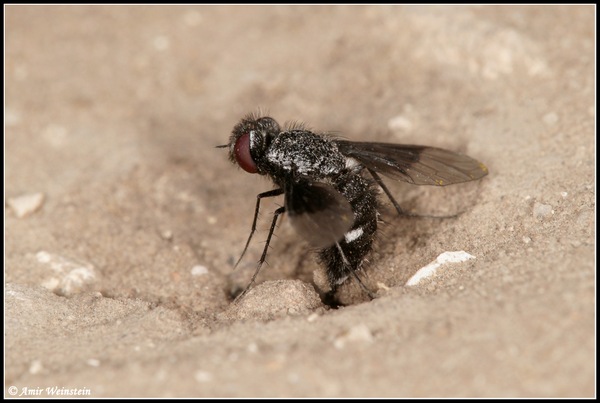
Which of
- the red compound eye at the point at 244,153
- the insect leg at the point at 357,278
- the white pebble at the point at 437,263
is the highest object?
the red compound eye at the point at 244,153

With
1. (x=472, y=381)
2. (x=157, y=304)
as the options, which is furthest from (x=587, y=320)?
(x=157, y=304)

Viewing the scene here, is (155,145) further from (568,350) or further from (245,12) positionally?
(568,350)

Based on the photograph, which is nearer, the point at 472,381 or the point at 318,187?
the point at 472,381

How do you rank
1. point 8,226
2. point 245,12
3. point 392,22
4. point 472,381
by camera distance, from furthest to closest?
point 245,12 < point 392,22 < point 8,226 < point 472,381

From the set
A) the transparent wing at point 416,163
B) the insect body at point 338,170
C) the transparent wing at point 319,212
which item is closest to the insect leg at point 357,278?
the insect body at point 338,170

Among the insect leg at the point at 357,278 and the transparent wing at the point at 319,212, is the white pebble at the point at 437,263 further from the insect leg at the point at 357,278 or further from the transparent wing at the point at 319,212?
the transparent wing at the point at 319,212

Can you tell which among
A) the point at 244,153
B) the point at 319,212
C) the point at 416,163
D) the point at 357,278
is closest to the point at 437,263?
the point at 357,278

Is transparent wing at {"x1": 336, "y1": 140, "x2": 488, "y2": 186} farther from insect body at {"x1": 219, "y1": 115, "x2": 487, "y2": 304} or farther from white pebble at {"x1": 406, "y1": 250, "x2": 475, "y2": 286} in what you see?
white pebble at {"x1": 406, "y1": 250, "x2": 475, "y2": 286}
